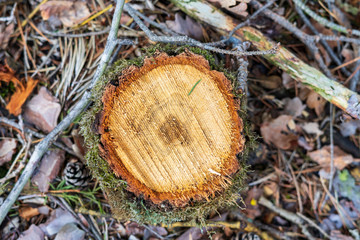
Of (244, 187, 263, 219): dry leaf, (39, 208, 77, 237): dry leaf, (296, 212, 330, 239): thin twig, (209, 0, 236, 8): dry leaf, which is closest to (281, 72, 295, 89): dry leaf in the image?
(209, 0, 236, 8): dry leaf

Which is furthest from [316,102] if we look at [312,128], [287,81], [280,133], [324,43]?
[324,43]

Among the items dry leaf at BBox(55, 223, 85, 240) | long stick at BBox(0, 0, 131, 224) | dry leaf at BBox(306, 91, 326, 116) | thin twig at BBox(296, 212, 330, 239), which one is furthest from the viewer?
dry leaf at BBox(306, 91, 326, 116)

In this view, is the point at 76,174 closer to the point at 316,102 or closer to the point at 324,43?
the point at 316,102

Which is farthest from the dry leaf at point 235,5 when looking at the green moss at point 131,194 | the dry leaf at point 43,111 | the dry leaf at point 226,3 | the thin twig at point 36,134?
the thin twig at point 36,134

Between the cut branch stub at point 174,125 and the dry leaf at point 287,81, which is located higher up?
the cut branch stub at point 174,125

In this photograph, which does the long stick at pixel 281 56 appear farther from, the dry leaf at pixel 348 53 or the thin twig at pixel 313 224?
the thin twig at pixel 313 224

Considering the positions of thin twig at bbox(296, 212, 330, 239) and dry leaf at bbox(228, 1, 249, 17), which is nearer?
dry leaf at bbox(228, 1, 249, 17)

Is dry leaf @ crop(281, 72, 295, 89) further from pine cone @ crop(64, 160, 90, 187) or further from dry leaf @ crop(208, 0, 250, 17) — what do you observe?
pine cone @ crop(64, 160, 90, 187)

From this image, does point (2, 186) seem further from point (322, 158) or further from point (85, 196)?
point (322, 158)
